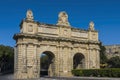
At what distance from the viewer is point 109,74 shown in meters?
37.1

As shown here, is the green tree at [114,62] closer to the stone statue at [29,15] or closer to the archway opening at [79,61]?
the archway opening at [79,61]

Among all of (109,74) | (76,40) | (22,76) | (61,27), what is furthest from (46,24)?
(109,74)

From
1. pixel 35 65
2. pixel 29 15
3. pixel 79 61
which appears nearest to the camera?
pixel 35 65

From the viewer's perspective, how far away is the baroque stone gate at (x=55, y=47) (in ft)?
131

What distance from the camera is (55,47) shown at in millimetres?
43219

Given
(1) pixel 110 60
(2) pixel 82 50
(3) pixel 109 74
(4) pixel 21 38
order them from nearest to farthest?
(3) pixel 109 74, (4) pixel 21 38, (2) pixel 82 50, (1) pixel 110 60

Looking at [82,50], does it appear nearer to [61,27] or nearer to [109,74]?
[61,27]

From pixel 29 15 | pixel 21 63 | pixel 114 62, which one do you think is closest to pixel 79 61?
pixel 21 63

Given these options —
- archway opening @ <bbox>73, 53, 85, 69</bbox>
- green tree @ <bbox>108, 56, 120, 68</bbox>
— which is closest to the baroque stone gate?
archway opening @ <bbox>73, 53, 85, 69</bbox>

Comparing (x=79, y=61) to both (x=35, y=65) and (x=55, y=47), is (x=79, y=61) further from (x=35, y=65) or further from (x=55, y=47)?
(x=35, y=65)

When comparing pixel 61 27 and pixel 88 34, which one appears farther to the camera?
pixel 88 34

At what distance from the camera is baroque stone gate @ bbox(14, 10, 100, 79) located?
39984mm

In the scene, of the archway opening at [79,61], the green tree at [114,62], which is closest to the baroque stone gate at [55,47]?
the archway opening at [79,61]

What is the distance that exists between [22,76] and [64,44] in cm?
898
